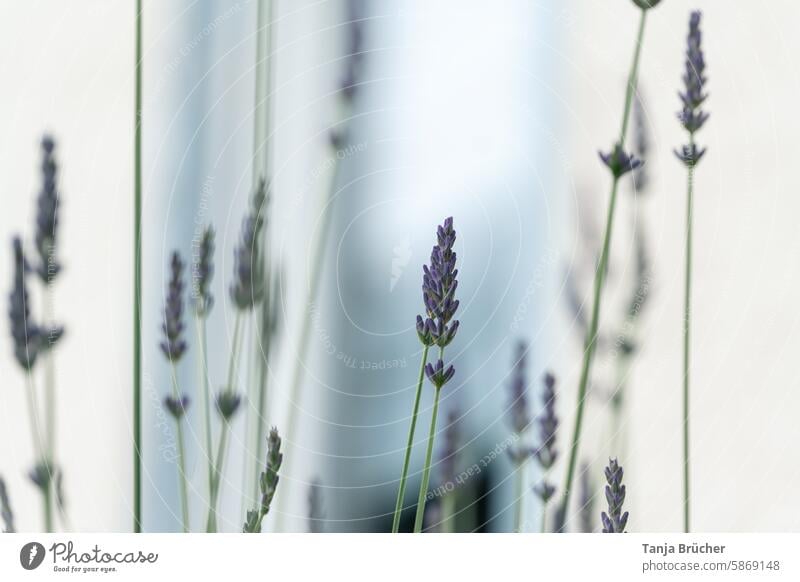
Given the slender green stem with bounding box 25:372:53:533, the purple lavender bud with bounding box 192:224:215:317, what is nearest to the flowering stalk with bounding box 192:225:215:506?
the purple lavender bud with bounding box 192:224:215:317

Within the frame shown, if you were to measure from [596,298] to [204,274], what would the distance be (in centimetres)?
26

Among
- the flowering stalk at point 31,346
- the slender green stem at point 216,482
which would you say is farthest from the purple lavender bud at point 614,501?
the flowering stalk at point 31,346

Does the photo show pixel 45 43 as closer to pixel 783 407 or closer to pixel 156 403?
pixel 156 403

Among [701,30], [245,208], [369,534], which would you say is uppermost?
[701,30]

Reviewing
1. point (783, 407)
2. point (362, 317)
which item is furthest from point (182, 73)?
point (783, 407)

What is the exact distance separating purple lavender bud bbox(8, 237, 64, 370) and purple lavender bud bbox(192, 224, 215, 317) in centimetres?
9

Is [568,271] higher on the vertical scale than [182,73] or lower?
lower

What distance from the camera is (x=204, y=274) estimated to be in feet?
1.69

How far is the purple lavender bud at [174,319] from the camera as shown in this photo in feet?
1.56

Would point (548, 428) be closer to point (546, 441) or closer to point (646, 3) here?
point (546, 441)

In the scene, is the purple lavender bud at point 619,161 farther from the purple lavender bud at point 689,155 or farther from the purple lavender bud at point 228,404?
the purple lavender bud at point 228,404

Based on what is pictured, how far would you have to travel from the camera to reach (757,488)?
57 centimetres

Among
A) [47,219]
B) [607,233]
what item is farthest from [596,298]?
[47,219]

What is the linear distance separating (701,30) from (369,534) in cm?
42
